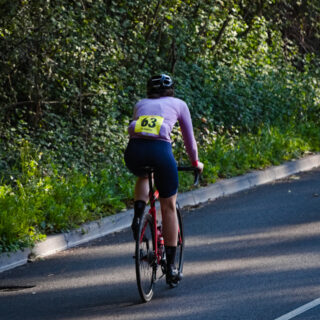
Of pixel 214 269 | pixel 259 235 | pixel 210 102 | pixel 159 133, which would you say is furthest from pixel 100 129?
pixel 159 133

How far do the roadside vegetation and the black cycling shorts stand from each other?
2.44 metres

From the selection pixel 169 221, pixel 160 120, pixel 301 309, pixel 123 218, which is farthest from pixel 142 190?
pixel 123 218

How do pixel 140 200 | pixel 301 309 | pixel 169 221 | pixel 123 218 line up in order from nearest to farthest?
pixel 301 309 < pixel 140 200 < pixel 169 221 < pixel 123 218

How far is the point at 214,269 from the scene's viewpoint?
24.8 ft

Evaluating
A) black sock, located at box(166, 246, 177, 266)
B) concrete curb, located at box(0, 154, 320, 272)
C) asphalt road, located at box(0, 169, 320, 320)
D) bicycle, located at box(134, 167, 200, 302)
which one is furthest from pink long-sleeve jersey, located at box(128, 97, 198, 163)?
concrete curb, located at box(0, 154, 320, 272)

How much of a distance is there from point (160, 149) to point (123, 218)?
3.75 m

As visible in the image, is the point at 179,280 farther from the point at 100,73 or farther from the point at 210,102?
the point at 210,102

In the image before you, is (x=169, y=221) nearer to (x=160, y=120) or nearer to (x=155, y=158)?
(x=155, y=158)

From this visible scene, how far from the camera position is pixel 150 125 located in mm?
6414

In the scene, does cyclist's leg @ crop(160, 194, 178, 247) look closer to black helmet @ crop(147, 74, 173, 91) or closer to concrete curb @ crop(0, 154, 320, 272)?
black helmet @ crop(147, 74, 173, 91)

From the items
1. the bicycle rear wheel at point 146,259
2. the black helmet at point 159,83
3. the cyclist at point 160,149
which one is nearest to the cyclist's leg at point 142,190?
the cyclist at point 160,149

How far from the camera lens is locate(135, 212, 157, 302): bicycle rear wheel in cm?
643

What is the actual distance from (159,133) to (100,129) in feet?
24.1

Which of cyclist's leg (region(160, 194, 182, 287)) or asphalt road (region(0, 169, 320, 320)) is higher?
cyclist's leg (region(160, 194, 182, 287))
